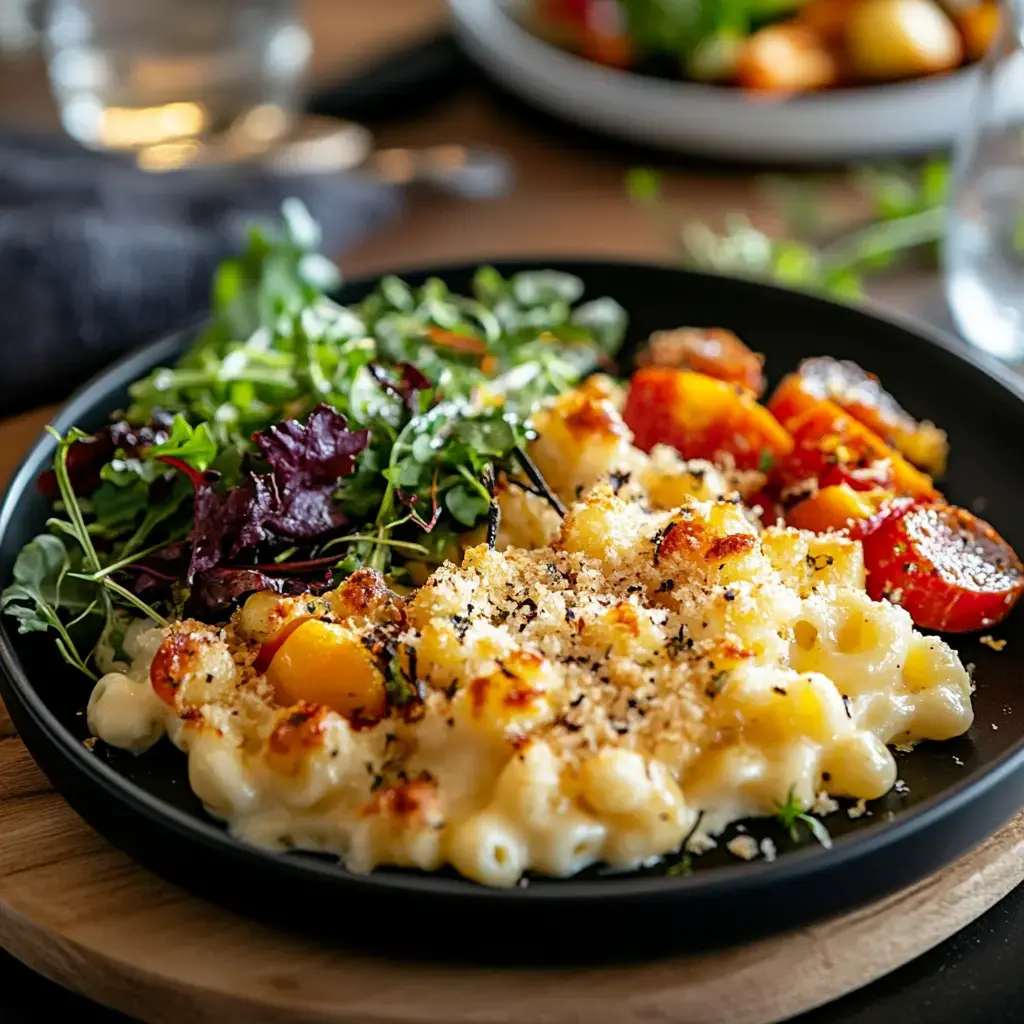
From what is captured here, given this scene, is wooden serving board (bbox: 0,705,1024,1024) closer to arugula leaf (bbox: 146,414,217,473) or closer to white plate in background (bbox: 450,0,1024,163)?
arugula leaf (bbox: 146,414,217,473)

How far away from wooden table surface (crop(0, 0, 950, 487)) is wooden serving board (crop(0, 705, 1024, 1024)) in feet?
7.13

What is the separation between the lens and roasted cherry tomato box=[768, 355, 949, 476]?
108 inches

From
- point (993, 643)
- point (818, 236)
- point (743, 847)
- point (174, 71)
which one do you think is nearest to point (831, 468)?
point (993, 643)

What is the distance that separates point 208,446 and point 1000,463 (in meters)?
1.54

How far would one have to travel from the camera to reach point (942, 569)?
7.66 feet

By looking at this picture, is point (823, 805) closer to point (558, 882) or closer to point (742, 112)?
point (558, 882)

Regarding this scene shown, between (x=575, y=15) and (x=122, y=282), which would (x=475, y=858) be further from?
(x=575, y=15)

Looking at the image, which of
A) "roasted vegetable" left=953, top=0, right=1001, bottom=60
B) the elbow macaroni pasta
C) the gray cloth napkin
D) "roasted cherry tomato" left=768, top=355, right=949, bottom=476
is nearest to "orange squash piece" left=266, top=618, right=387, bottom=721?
the elbow macaroni pasta

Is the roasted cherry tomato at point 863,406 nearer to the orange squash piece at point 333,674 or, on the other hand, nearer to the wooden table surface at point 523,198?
the wooden table surface at point 523,198

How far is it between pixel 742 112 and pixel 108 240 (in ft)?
6.54

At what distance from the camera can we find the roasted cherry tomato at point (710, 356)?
9.62 ft

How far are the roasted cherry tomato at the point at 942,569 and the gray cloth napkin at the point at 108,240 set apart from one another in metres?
2.02

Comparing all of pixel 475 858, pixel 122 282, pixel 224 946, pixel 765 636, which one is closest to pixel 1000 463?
pixel 765 636

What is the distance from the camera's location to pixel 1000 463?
8.89 ft
